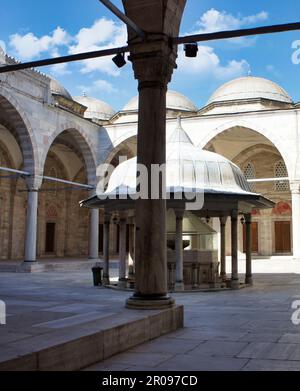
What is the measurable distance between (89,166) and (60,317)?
18.1 metres

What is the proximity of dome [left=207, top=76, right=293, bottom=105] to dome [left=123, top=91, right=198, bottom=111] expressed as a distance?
2.08 meters

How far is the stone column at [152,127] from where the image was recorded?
5504 mm

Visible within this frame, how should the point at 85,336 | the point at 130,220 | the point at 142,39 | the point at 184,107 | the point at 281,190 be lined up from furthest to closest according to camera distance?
the point at 184,107 → the point at 281,190 → the point at 130,220 → the point at 142,39 → the point at 85,336

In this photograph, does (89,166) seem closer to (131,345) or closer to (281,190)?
(281,190)

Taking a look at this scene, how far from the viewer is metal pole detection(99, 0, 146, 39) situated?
5.10 metres

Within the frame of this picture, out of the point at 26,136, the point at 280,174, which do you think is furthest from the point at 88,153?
the point at 280,174

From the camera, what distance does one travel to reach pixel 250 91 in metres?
26.8

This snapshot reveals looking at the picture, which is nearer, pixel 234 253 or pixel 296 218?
pixel 234 253

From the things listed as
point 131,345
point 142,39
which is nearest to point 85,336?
point 131,345

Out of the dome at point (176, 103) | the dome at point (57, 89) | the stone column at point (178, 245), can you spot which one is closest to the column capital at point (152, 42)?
the stone column at point (178, 245)

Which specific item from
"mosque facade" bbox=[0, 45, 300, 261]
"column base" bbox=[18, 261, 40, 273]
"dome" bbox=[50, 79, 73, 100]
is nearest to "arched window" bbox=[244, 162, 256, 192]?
"mosque facade" bbox=[0, 45, 300, 261]

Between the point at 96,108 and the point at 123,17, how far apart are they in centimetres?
2793

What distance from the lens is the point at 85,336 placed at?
4.02 m

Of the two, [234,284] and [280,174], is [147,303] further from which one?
[280,174]
